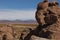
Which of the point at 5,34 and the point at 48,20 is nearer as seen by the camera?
the point at 48,20

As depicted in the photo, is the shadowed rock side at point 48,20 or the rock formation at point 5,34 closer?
the shadowed rock side at point 48,20

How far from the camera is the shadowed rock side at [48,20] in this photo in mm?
33547

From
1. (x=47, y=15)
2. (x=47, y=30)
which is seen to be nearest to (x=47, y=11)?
(x=47, y=15)

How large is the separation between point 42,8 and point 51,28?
4.45 m

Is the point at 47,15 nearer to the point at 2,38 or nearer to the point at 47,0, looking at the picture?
the point at 47,0

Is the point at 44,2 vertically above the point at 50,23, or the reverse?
the point at 44,2

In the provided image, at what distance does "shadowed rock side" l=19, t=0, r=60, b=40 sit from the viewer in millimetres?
33547

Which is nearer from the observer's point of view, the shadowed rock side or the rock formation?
the shadowed rock side

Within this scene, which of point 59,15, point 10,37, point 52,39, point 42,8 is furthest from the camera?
point 10,37

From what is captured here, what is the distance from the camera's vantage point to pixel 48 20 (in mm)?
36250

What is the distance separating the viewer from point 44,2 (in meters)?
37.9

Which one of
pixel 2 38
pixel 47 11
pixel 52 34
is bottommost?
pixel 2 38

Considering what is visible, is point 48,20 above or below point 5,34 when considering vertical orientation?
above

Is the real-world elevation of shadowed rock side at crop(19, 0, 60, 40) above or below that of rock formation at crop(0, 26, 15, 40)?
above
